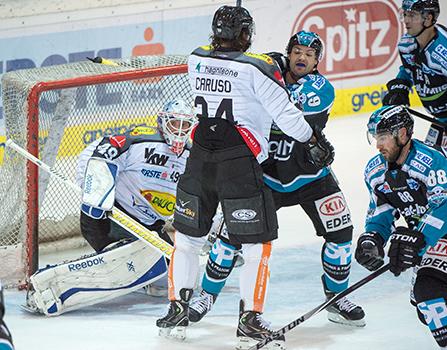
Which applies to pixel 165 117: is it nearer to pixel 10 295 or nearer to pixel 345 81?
pixel 10 295

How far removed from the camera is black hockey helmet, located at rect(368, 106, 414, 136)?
410cm

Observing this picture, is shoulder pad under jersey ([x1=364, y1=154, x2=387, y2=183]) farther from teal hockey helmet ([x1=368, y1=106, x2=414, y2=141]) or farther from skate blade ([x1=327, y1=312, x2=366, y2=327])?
skate blade ([x1=327, y1=312, x2=366, y2=327])

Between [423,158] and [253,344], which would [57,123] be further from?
[423,158]

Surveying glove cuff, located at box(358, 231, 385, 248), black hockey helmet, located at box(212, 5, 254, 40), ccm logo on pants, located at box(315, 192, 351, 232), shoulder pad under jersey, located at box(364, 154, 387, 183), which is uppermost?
black hockey helmet, located at box(212, 5, 254, 40)

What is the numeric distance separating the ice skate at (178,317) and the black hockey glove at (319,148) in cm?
69

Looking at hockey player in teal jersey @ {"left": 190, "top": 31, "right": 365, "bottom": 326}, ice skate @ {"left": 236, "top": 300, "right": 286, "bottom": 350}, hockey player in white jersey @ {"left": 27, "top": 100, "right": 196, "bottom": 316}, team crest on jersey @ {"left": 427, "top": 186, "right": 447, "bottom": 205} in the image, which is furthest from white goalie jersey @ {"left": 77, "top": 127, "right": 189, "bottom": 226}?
team crest on jersey @ {"left": 427, "top": 186, "right": 447, "bottom": 205}

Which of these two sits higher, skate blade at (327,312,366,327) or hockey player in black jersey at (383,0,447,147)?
hockey player in black jersey at (383,0,447,147)

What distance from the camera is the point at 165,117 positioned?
16.5 feet

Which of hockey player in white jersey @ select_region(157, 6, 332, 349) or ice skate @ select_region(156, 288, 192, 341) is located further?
ice skate @ select_region(156, 288, 192, 341)

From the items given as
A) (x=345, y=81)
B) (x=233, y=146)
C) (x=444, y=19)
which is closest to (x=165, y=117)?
(x=233, y=146)

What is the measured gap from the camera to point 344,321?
4.83 metres

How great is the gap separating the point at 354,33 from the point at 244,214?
4.83 metres

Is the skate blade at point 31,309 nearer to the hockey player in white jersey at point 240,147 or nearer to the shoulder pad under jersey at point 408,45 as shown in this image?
the hockey player in white jersey at point 240,147

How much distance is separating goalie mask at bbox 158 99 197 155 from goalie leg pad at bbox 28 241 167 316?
46 cm
